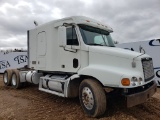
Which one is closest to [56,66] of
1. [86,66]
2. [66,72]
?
[66,72]

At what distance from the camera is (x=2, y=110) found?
6.40 metres

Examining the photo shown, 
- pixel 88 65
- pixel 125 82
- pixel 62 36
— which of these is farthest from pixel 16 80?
pixel 125 82

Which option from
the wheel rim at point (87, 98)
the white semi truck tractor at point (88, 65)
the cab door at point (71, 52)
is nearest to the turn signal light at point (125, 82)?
the white semi truck tractor at point (88, 65)

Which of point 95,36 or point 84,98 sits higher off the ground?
point 95,36

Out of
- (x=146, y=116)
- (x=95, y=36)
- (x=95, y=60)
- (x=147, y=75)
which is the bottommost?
(x=146, y=116)

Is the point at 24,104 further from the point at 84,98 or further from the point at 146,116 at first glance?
the point at 146,116

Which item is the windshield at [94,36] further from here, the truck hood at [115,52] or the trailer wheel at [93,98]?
the trailer wheel at [93,98]

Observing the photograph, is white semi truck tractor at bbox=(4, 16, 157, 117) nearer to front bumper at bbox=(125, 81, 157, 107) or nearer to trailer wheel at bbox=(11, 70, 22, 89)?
front bumper at bbox=(125, 81, 157, 107)

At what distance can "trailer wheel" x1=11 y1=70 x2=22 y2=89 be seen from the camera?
33.7 ft

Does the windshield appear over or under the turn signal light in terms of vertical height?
over

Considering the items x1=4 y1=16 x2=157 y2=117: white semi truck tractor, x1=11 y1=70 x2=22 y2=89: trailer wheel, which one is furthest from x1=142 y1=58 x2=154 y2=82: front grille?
x1=11 y1=70 x2=22 y2=89: trailer wheel

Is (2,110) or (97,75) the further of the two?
(2,110)

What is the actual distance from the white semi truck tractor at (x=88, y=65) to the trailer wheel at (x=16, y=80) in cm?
203

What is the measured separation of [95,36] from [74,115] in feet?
8.77
